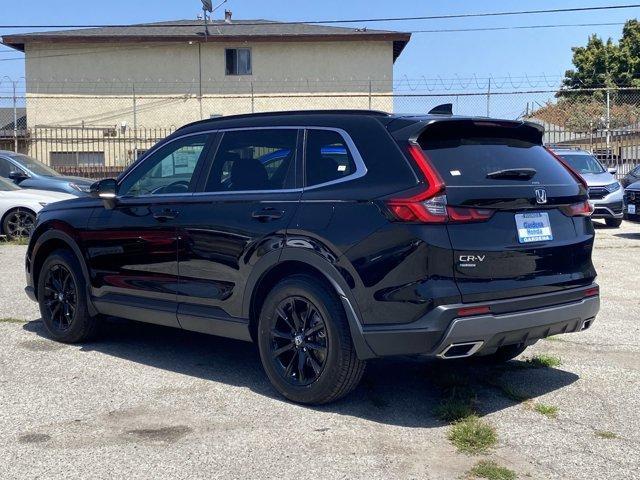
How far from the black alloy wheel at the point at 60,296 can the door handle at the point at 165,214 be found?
124 centimetres

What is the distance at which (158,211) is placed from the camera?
648 cm

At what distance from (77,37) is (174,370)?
29929 mm

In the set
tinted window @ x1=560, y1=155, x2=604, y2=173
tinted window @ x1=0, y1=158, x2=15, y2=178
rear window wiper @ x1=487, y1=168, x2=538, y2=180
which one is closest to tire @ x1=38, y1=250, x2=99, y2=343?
rear window wiper @ x1=487, y1=168, x2=538, y2=180

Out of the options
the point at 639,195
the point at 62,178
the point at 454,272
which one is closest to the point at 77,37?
the point at 62,178

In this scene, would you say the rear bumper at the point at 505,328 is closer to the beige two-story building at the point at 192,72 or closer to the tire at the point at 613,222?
the tire at the point at 613,222

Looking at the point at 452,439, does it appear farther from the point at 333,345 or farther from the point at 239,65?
the point at 239,65

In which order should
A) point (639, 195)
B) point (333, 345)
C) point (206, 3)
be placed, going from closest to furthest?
1. point (333, 345)
2. point (639, 195)
3. point (206, 3)

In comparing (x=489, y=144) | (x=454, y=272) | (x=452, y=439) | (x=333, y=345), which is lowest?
(x=452, y=439)

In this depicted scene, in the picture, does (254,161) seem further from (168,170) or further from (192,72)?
(192,72)

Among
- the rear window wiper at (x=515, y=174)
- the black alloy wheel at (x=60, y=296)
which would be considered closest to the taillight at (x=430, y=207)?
the rear window wiper at (x=515, y=174)

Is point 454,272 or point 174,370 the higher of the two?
point 454,272

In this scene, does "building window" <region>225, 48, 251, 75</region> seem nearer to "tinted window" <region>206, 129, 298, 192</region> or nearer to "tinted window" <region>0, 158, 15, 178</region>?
"tinted window" <region>0, 158, 15, 178</region>

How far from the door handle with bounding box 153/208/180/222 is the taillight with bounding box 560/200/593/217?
2730 millimetres

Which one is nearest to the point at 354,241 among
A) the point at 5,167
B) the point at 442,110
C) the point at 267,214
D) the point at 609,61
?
the point at 267,214
